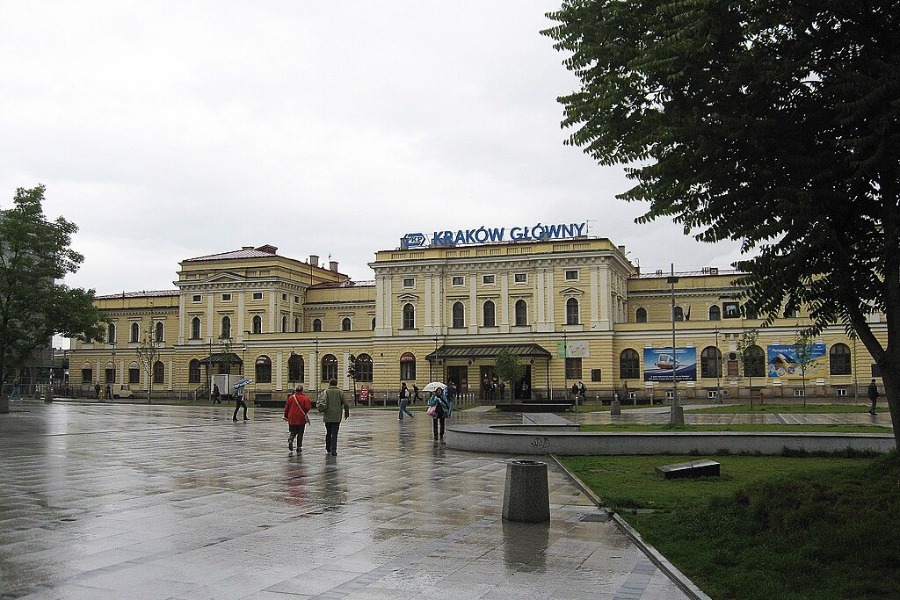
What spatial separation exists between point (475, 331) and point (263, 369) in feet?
67.3

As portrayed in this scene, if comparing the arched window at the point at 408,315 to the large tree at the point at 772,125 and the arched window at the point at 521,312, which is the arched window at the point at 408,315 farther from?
the large tree at the point at 772,125

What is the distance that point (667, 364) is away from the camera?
198 ft

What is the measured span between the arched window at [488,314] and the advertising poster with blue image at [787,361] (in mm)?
20931

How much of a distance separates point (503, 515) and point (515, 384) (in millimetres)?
53034

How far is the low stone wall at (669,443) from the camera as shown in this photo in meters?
18.8

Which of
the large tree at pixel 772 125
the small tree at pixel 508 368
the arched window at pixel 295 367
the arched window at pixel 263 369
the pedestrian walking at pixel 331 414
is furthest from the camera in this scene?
the arched window at pixel 263 369

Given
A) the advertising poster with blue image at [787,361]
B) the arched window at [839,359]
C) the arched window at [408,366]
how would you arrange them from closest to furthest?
the advertising poster with blue image at [787,361]
the arched window at [839,359]
the arched window at [408,366]

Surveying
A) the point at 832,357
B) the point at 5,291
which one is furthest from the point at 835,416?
the point at 5,291

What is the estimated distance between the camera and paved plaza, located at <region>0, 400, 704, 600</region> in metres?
7.45

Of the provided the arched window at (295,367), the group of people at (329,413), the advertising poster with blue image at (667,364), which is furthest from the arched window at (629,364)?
the group of people at (329,413)

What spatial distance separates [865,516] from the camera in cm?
841

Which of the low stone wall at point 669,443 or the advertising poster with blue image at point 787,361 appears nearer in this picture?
the low stone wall at point 669,443

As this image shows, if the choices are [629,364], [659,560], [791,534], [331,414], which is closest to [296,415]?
[331,414]

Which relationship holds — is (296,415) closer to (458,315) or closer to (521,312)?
(521,312)
